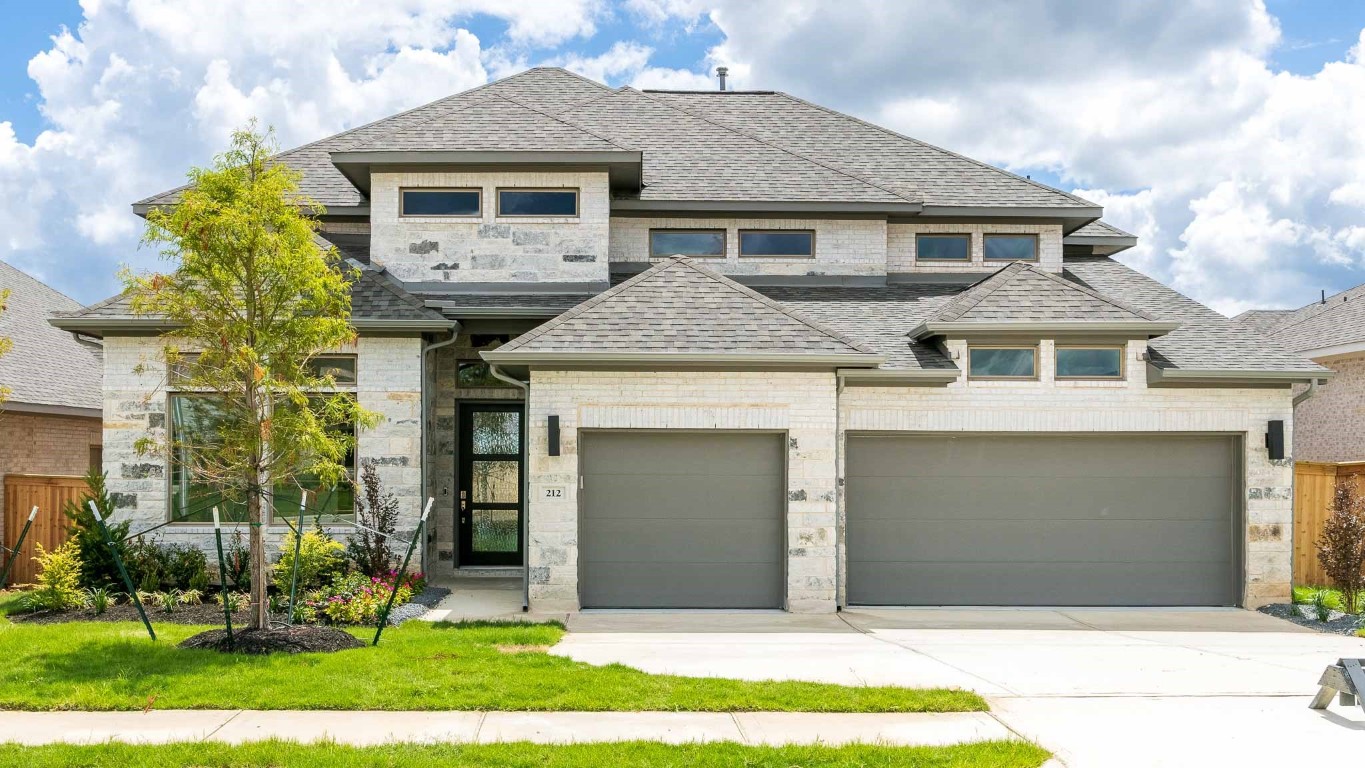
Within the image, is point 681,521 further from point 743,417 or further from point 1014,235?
point 1014,235

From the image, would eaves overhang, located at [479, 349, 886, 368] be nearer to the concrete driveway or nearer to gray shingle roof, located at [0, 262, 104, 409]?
the concrete driveway

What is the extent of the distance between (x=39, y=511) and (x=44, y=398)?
120 inches

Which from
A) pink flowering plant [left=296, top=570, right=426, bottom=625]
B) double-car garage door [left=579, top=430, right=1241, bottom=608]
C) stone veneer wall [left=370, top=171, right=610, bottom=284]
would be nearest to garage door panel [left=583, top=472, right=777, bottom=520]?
double-car garage door [left=579, top=430, right=1241, bottom=608]

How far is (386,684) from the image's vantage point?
775cm

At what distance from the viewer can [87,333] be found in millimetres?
13023

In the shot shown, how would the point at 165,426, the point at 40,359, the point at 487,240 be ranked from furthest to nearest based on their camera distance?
the point at 40,359 → the point at 487,240 → the point at 165,426

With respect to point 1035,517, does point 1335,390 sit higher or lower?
higher

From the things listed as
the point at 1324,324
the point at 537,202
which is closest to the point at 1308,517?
the point at 1324,324

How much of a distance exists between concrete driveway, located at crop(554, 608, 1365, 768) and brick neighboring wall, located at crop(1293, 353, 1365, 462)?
26.4 feet

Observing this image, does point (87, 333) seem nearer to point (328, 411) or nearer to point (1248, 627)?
point (328, 411)

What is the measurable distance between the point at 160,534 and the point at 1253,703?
1229 cm

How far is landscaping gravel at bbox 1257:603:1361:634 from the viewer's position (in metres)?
11.3

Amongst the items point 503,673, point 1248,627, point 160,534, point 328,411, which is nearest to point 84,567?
point 160,534

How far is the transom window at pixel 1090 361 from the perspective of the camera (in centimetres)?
1268
